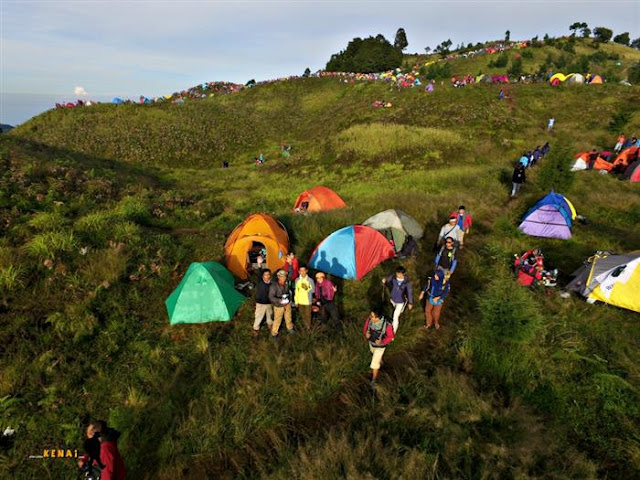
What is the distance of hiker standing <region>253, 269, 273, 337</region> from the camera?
25.0 ft

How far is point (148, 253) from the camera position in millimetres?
10938

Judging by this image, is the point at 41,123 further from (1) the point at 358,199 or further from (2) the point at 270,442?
(2) the point at 270,442

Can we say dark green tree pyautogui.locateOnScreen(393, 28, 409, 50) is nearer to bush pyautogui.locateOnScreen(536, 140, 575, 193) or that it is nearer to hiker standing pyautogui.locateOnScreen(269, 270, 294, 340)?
bush pyautogui.locateOnScreen(536, 140, 575, 193)

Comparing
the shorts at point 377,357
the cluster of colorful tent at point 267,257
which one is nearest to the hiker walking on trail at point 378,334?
the shorts at point 377,357

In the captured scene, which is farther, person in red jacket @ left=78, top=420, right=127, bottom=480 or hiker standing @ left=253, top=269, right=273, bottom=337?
hiker standing @ left=253, top=269, right=273, bottom=337

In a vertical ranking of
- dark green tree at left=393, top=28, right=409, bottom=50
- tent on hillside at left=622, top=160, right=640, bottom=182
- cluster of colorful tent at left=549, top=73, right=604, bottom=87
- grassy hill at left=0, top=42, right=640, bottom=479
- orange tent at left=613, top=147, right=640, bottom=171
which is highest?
dark green tree at left=393, top=28, right=409, bottom=50

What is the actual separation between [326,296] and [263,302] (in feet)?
5.16

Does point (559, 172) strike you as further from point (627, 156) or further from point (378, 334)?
point (378, 334)

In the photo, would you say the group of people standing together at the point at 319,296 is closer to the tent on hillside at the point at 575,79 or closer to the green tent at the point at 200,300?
the green tent at the point at 200,300

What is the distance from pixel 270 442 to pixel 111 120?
160 feet

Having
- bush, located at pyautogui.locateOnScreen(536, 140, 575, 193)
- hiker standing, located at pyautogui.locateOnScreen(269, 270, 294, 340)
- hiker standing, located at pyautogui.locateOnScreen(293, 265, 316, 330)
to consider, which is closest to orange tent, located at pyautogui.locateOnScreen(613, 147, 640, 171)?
bush, located at pyautogui.locateOnScreen(536, 140, 575, 193)

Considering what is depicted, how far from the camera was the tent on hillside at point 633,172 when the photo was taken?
17953 mm

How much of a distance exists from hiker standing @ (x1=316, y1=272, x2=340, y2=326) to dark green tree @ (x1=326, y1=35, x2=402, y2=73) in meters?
77.1

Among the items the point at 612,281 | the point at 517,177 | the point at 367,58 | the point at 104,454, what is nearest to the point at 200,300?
the point at 104,454
